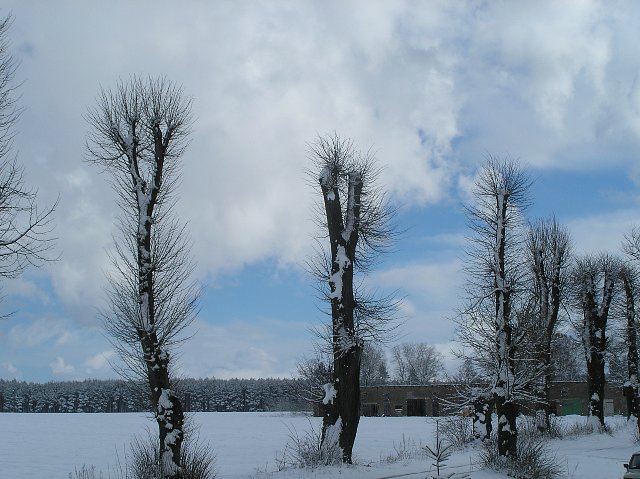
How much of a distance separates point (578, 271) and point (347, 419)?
990 inches

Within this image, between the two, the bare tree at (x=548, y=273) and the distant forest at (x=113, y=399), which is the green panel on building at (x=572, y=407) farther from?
the distant forest at (x=113, y=399)

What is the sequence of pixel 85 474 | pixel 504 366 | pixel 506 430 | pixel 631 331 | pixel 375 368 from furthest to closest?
pixel 375 368 < pixel 631 331 < pixel 504 366 < pixel 506 430 < pixel 85 474

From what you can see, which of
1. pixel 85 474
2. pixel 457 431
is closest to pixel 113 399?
pixel 457 431

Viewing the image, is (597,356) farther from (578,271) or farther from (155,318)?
(155,318)

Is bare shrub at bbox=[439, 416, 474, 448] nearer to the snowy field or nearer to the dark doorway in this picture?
the snowy field

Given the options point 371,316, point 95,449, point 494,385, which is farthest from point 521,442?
point 95,449

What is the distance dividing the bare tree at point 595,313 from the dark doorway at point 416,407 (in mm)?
40441

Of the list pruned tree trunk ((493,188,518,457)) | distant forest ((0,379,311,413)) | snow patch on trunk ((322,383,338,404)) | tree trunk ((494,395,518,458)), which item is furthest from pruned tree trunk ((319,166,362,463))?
distant forest ((0,379,311,413))

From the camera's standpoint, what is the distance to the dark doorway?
76875mm

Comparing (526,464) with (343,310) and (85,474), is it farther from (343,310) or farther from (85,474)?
(85,474)

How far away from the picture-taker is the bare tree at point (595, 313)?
3738cm

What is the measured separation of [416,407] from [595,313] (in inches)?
1672

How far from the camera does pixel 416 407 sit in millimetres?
77000

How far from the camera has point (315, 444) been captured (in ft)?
60.4
